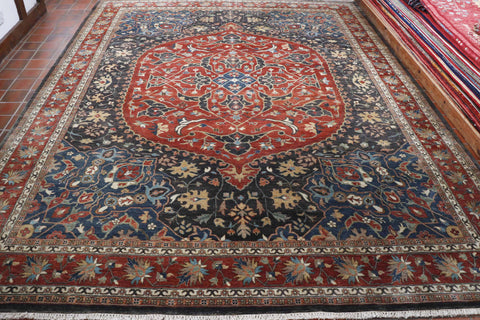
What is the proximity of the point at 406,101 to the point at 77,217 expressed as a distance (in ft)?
8.31

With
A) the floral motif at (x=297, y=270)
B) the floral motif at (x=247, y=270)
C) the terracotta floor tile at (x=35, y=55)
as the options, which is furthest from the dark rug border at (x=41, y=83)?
the floral motif at (x=297, y=270)

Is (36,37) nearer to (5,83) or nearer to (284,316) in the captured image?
(5,83)

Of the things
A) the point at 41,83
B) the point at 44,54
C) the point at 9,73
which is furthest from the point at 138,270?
the point at 44,54

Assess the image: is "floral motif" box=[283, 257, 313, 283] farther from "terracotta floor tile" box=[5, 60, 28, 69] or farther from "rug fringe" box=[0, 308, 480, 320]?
"terracotta floor tile" box=[5, 60, 28, 69]

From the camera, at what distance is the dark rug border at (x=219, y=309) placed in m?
1.76

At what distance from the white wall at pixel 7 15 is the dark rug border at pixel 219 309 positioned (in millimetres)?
2749

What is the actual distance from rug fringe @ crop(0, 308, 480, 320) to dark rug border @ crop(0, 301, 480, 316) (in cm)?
1

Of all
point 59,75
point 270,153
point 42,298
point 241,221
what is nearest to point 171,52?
point 59,75

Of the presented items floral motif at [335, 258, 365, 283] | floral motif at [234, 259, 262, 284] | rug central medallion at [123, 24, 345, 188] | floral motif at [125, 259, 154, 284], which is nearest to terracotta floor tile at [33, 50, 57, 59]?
rug central medallion at [123, 24, 345, 188]

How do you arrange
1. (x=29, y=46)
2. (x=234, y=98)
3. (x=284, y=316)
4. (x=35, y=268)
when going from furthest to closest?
(x=29, y=46) < (x=234, y=98) < (x=35, y=268) < (x=284, y=316)

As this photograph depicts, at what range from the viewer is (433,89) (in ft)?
10.6

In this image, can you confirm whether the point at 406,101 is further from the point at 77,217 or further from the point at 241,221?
the point at 77,217

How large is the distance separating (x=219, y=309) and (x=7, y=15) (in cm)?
338

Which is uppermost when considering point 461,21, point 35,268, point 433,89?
point 461,21
